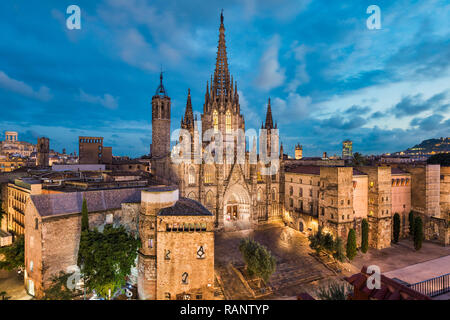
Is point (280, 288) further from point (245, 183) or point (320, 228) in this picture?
point (245, 183)

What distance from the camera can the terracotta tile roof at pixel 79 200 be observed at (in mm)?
22891

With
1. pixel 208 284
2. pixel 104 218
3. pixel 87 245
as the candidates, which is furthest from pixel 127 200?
pixel 208 284

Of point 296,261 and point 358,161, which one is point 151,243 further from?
point 358,161

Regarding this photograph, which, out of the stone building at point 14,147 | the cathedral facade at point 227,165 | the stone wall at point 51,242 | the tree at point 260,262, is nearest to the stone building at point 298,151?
the cathedral facade at point 227,165

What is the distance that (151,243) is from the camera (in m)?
22.3

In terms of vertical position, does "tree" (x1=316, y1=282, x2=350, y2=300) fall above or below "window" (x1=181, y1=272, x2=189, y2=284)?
above

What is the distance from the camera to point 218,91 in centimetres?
4822

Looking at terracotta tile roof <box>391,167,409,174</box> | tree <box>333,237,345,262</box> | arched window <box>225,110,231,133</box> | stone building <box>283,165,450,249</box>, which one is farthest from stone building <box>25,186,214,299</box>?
terracotta tile roof <box>391,167,409,174</box>

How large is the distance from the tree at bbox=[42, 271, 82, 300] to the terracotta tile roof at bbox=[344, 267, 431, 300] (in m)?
24.2

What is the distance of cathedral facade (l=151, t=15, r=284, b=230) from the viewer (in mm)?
40250

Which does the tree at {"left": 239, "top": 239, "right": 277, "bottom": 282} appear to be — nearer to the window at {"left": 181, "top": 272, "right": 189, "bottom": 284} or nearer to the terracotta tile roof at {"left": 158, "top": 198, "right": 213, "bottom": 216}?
the window at {"left": 181, "top": 272, "right": 189, "bottom": 284}

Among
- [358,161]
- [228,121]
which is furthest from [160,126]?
[358,161]
